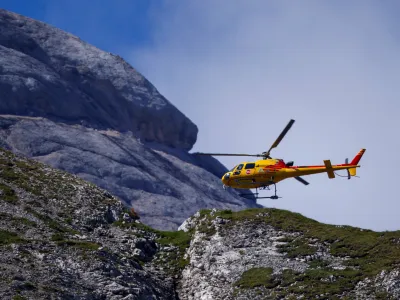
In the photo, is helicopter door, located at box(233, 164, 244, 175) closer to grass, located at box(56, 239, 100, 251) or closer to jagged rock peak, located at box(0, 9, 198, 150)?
grass, located at box(56, 239, 100, 251)

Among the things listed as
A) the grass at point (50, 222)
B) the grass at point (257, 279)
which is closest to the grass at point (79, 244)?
the grass at point (50, 222)

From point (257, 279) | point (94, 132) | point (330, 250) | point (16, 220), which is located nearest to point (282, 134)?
point (330, 250)

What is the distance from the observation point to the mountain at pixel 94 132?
158000 mm

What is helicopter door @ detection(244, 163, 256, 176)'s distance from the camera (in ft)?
227

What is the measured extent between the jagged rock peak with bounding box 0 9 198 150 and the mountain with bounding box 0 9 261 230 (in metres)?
0.23

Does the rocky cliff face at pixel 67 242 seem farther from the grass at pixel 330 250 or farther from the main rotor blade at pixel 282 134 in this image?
the main rotor blade at pixel 282 134

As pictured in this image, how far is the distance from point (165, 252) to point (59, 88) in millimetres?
122340

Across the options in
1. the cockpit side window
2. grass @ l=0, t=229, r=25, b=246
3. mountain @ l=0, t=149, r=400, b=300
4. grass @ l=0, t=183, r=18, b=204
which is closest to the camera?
mountain @ l=0, t=149, r=400, b=300

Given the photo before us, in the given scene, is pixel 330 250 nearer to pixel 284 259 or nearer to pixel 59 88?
pixel 284 259

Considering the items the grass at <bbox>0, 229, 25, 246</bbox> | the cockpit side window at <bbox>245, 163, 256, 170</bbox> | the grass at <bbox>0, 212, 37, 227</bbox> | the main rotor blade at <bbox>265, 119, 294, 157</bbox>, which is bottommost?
the grass at <bbox>0, 229, 25, 246</bbox>

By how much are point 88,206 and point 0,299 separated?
22391mm

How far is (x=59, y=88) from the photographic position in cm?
18338

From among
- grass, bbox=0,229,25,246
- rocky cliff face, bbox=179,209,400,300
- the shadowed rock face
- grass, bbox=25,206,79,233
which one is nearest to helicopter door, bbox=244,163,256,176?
rocky cliff face, bbox=179,209,400,300

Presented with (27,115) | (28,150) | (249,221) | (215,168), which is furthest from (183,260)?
(215,168)
